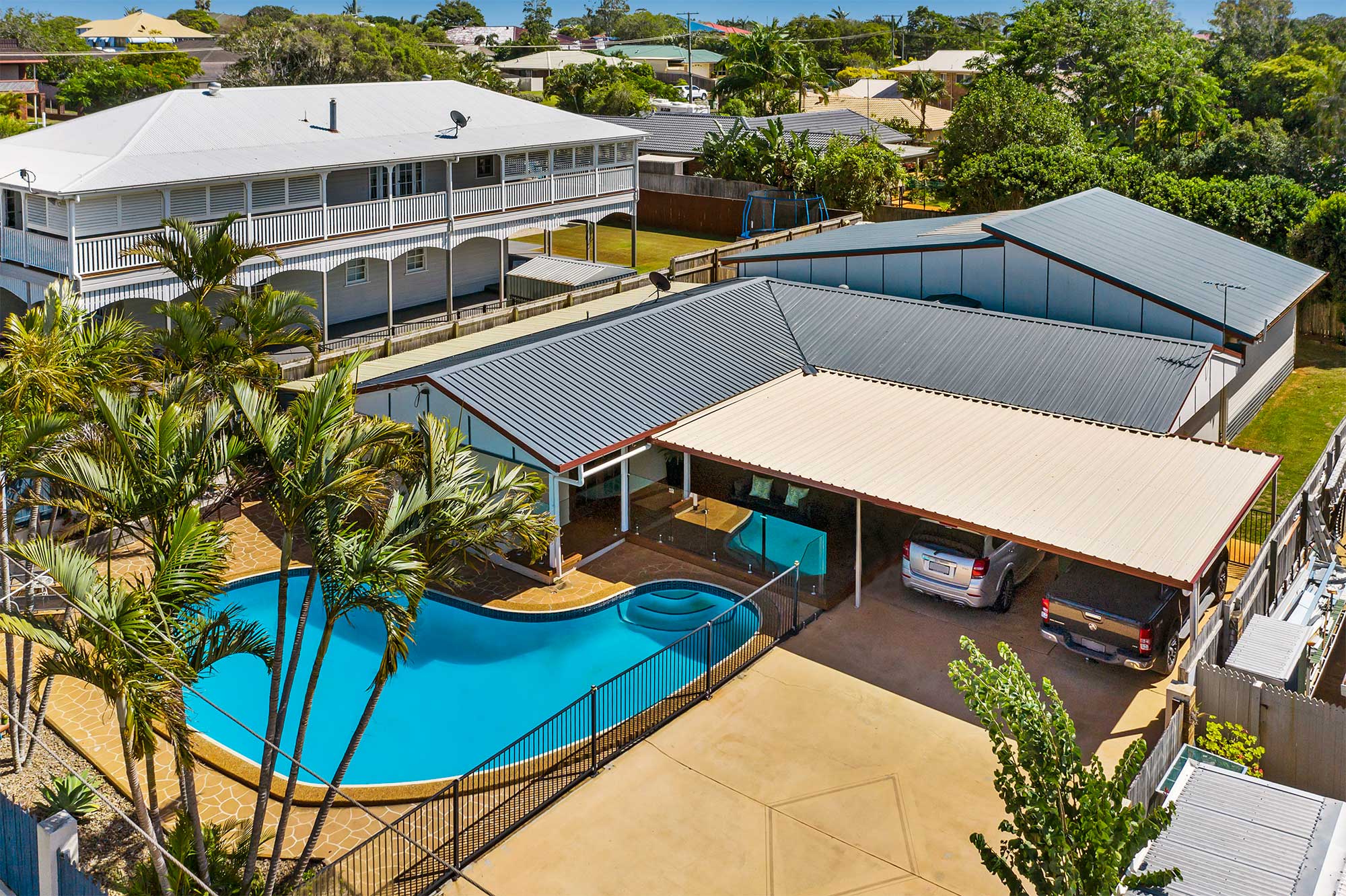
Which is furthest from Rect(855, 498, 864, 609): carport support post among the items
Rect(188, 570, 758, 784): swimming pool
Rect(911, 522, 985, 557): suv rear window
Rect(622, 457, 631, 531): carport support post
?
Rect(622, 457, 631, 531): carport support post

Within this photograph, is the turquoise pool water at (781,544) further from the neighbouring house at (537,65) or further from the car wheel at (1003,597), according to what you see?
the neighbouring house at (537,65)

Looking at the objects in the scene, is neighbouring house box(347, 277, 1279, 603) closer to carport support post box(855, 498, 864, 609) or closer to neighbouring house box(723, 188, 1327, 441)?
carport support post box(855, 498, 864, 609)

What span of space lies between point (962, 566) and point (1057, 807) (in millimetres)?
9432

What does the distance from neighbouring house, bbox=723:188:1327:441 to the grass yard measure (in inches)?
594

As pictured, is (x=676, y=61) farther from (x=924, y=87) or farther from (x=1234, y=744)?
(x=1234, y=744)

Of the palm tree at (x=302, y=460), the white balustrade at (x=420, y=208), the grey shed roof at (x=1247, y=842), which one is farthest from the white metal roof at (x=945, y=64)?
the palm tree at (x=302, y=460)

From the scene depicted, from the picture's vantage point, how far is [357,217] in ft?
112

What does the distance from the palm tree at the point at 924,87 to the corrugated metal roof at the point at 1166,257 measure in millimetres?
55338

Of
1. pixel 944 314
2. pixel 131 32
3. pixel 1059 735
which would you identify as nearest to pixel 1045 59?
pixel 944 314

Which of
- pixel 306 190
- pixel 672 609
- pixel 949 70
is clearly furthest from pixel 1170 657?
pixel 949 70

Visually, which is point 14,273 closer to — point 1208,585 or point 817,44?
point 1208,585

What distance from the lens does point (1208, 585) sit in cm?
1883

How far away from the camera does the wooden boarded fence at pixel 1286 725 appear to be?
14.1 m

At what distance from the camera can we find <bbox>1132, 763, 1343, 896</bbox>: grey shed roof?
11156 millimetres
